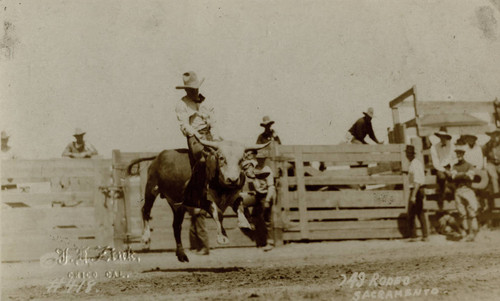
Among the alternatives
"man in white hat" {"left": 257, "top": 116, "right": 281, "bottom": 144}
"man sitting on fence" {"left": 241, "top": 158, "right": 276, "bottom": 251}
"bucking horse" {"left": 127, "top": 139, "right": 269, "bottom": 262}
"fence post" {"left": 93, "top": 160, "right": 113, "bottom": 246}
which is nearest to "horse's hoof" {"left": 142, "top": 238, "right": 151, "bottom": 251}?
"bucking horse" {"left": 127, "top": 139, "right": 269, "bottom": 262}

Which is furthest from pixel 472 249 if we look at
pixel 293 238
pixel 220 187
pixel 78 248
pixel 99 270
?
pixel 78 248

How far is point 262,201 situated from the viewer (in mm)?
11211

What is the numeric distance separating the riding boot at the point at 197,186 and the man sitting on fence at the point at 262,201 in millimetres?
2912

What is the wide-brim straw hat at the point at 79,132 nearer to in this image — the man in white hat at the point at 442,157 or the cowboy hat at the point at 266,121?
the cowboy hat at the point at 266,121

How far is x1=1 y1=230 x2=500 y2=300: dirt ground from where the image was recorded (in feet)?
21.7

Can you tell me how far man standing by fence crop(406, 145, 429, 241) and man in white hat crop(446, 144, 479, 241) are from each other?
78 cm

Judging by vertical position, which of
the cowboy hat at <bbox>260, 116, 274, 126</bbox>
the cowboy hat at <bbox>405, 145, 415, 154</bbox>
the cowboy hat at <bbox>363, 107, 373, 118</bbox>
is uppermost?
the cowboy hat at <bbox>363, 107, 373, 118</bbox>

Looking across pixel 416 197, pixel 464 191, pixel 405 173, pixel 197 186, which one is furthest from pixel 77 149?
pixel 464 191

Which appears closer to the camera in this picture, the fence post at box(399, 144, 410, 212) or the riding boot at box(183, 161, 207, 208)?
the riding boot at box(183, 161, 207, 208)

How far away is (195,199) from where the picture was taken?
8.19m

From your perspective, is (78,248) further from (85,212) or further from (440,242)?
(440,242)

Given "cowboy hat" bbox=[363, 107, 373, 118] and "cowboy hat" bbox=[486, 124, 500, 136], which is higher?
"cowboy hat" bbox=[363, 107, 373, 118]

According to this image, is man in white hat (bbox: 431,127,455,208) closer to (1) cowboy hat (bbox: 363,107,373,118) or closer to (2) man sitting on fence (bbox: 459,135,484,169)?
(2) man sitting on fence (bbox: 459,135,484,169)

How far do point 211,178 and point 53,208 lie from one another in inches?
188
